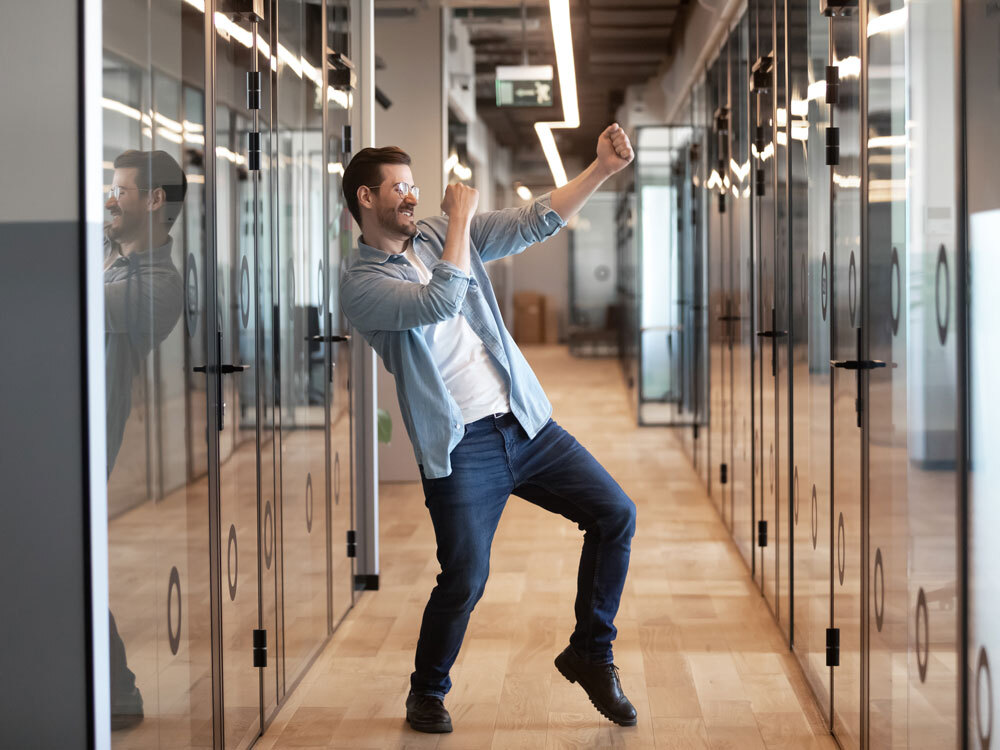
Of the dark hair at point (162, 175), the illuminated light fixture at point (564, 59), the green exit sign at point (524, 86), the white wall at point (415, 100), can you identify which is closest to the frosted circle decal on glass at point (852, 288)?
the illuminated light fixture at point (564, 59)

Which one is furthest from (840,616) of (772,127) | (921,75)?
(772,127)

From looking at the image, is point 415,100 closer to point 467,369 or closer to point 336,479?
point 336,479

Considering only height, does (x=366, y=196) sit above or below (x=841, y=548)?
above

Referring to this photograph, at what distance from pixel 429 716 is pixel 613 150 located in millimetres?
1635

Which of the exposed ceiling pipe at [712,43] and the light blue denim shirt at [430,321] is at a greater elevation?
the exposed ceiling pipe at [712,43]

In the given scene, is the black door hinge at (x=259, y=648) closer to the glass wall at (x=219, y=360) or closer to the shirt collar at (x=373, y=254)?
the glass wall at (x=219, y=360)

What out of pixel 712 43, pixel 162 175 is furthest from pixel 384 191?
pixel 712 43

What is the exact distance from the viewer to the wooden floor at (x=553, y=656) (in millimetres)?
3008

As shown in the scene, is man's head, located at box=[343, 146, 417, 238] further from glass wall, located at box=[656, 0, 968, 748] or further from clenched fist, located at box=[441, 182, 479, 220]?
glass wall, located at box=[656, 0, 968, 748]

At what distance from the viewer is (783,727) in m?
3.04

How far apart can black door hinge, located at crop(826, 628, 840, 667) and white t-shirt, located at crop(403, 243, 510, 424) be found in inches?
44.1

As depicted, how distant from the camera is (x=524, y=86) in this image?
6129 mm

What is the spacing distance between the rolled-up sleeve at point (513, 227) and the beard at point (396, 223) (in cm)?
26

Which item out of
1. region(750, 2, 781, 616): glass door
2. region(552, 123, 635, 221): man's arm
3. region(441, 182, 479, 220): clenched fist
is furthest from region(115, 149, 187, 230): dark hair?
region(750, 2, 781, 616): glass door
